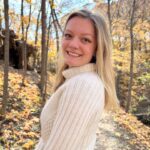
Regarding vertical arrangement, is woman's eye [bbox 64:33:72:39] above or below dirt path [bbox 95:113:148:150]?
above

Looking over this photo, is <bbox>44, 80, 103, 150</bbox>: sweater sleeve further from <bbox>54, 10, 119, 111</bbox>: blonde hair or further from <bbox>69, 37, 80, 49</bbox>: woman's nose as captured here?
<bbox>69, 37, 80, 49</bbox>: woman's nose

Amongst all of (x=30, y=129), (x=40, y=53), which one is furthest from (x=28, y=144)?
(x=40, y=53)

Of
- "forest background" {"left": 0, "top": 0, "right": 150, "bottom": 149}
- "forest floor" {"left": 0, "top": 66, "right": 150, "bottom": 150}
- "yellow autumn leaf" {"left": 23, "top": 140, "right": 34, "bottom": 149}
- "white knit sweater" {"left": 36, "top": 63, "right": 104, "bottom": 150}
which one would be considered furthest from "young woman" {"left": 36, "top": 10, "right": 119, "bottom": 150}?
"forest floor" {"left": 0, "top": 66, "right": 150, "bottom": 150}

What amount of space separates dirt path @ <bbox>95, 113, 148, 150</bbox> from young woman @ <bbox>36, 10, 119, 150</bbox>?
641 centimetres

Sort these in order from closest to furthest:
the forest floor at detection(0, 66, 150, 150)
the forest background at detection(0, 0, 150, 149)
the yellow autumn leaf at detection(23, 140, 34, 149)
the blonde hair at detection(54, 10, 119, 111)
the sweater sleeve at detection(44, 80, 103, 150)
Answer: the sweater sleeve at detection(44, 80, 103, 150) → the blonde hair at detection(54, 10, 119, 111) → the yellow autumn leaf at detection(23, 140, 34, 149) → the forest floor at detection(0, 66, 150, 150) → the forest background at detection(0, 0, 150, 149)

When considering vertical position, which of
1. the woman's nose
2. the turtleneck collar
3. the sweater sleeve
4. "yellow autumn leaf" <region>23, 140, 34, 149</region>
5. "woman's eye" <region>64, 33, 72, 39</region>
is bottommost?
"yellow autumn leaf" <region>23, 140, 34, 149</region>

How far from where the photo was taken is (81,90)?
1.29 metres

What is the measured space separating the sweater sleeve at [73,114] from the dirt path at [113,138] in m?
6.55

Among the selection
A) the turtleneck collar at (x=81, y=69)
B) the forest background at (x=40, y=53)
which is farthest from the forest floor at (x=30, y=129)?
the turtleneck collar at (x=81, y=69)

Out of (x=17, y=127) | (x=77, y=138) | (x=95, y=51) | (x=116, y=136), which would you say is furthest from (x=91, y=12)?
(x=116, y=136)

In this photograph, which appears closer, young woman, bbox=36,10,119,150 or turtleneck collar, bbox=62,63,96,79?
young woman, bbox=36,10,119,150

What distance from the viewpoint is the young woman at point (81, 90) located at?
4.21 ft

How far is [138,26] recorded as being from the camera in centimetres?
1712

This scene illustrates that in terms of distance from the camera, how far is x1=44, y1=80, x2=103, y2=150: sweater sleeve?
1.27m
